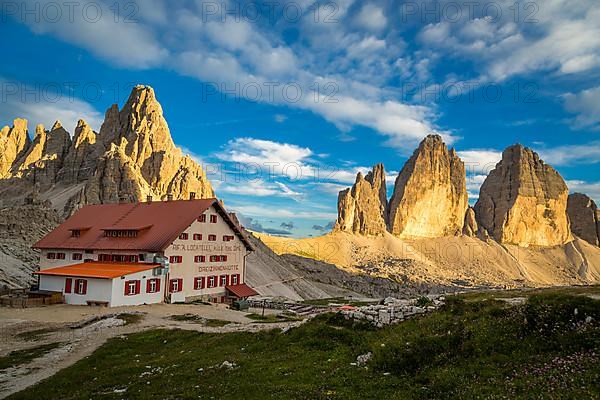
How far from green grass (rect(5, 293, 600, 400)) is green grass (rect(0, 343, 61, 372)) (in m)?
4.31

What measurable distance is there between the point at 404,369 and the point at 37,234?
8752 centimetres

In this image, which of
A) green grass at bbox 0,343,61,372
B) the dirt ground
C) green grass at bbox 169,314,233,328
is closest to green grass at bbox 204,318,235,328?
green grass at bbox 169,314,233,328

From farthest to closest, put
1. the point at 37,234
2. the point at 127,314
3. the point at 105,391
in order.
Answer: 1. the point at 37,234
2. the point at 127,314
3. the point at 105,391

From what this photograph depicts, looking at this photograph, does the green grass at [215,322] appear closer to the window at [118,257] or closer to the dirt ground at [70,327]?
the dirt ground at [70,327]

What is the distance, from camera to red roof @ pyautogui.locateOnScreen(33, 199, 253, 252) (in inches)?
2100

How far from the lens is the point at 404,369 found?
14969 millimetres

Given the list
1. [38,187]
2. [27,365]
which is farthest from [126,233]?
[38,187]

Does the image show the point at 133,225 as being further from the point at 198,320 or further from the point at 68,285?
the point at 198,320

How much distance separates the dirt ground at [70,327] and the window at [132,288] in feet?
6.34

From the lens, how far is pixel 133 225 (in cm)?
5644

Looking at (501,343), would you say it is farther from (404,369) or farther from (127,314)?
(127,314)

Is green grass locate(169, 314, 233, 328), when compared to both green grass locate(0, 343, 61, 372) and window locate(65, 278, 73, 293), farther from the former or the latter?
window locate(65, 278, 73, 293)

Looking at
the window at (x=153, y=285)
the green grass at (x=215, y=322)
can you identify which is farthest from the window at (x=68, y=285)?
the green grass at (x=215, y=322)

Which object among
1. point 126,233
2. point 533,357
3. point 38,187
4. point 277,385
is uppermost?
point 38,187
